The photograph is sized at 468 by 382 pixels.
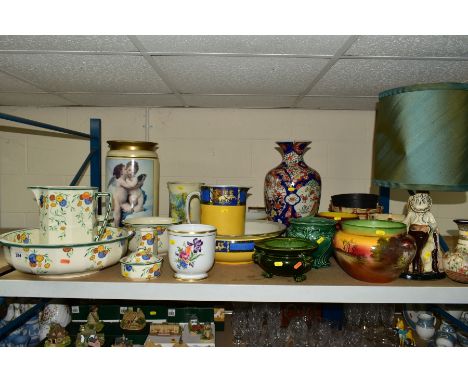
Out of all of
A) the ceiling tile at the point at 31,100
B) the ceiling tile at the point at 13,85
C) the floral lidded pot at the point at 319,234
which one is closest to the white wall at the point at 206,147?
the ceiling tile at the point at 31,100

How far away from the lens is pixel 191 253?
0.91 m

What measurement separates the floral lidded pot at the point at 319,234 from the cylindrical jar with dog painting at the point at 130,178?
0.51 metres

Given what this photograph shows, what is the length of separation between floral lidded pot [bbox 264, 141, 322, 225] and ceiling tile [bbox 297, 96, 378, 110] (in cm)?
29

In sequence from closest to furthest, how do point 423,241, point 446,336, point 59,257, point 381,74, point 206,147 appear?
point 59,257 < point 423,241 < point 381,74 < point 446,336 < point 206,147

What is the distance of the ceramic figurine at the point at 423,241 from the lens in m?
0.96

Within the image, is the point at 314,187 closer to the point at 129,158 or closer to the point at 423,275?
the point at 423,275

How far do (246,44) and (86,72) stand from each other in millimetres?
538

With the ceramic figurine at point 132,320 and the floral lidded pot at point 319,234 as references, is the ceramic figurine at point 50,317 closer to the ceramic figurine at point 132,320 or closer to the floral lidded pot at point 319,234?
the ceramic figurine at point 132,320

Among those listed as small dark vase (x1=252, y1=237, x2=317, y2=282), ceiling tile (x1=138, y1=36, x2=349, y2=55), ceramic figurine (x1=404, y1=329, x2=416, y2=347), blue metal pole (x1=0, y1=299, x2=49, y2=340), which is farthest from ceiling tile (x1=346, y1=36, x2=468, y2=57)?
blue metal pole (x1=0, y1=299, x2=49, y2=340)

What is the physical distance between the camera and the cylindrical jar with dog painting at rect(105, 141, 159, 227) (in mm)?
1216

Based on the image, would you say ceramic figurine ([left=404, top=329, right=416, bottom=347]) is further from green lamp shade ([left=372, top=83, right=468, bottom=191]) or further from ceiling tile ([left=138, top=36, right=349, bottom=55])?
ceiling tile ([left=138, top=36, right=349, bottom=55])

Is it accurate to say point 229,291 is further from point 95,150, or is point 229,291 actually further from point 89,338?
point 95,150

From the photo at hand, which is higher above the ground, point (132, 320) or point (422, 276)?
point (422, 276)

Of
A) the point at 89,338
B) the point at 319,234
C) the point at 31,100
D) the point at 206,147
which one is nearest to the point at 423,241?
the point at 319,234
